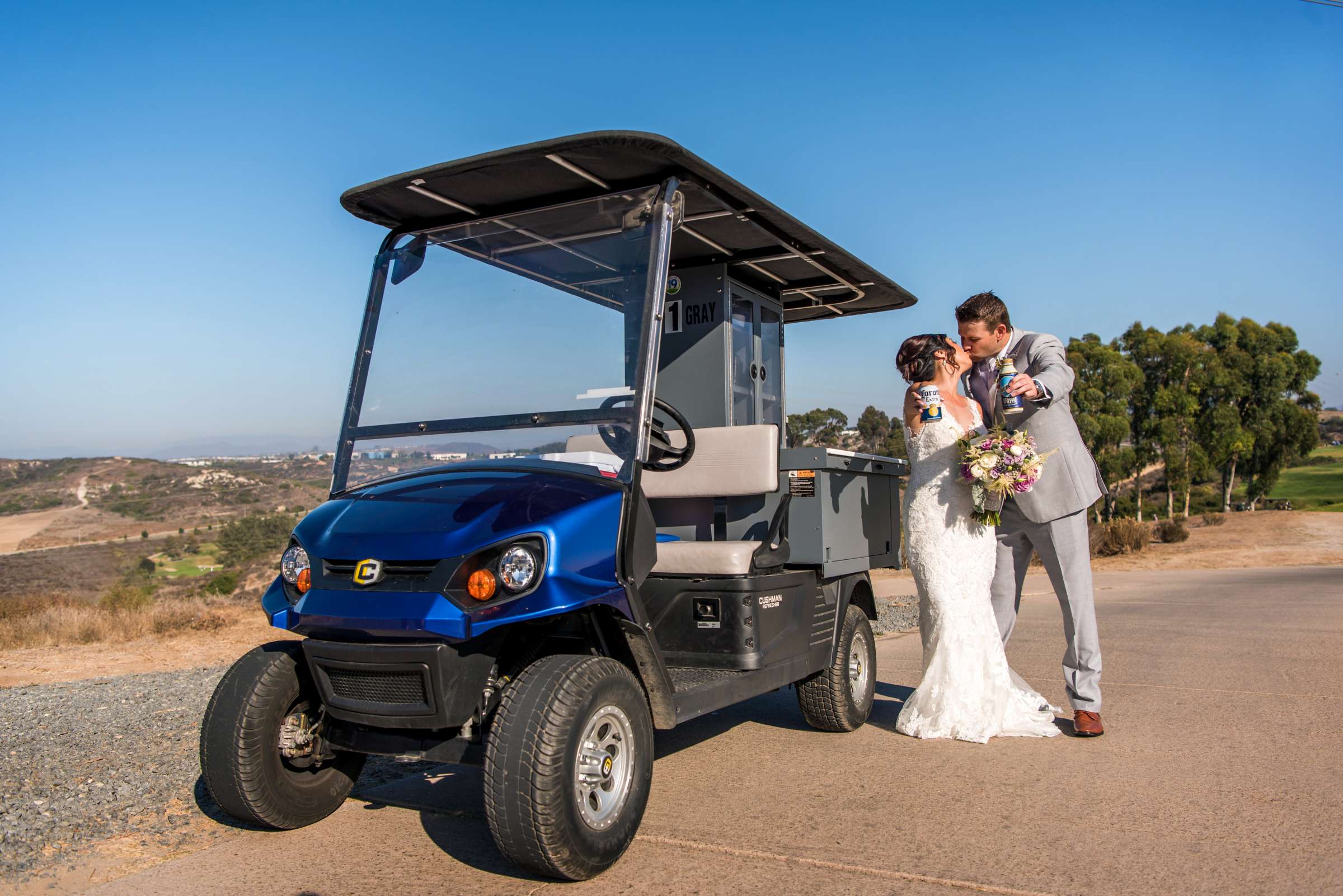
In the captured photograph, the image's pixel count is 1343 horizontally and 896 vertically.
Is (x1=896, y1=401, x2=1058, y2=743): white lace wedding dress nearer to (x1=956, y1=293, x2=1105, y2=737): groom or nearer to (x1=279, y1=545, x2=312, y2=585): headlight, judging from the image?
(x1=956, y1=293, x2=1105, y2=737): groom

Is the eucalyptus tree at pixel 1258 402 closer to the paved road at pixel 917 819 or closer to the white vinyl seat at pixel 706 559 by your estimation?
the paved road at pixel 917 819

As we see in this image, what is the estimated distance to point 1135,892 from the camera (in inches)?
115

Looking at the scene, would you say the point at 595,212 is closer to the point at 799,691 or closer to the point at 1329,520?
the point at 799,691

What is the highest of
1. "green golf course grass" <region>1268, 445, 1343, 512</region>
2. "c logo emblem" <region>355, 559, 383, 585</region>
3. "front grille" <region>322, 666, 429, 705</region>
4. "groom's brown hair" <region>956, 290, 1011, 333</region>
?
"groom's brown hair" <region>956, 290, 1011, 333</region>

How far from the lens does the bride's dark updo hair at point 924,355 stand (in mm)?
5250

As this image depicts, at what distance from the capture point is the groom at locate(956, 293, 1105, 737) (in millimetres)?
4941

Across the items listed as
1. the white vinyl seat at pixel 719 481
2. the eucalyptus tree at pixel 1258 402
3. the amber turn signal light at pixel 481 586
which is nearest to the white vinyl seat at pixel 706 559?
the white vinyl seat at pixel 719 481

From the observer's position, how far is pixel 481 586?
302 centimetres

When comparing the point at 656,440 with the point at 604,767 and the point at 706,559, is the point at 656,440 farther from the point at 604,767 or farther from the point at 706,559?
the point at 604,767

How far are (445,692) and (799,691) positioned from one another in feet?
8.39

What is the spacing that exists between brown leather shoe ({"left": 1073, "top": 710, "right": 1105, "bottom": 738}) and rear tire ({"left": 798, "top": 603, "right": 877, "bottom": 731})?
42.6 inches

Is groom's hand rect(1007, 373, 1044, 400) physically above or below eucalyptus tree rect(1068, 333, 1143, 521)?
below

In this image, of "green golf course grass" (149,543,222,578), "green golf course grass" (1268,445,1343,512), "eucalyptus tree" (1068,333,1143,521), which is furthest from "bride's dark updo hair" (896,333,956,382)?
"green golf course grass" (1268,445,1343,512)

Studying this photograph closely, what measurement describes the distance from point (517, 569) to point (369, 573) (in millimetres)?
Answer: 520
